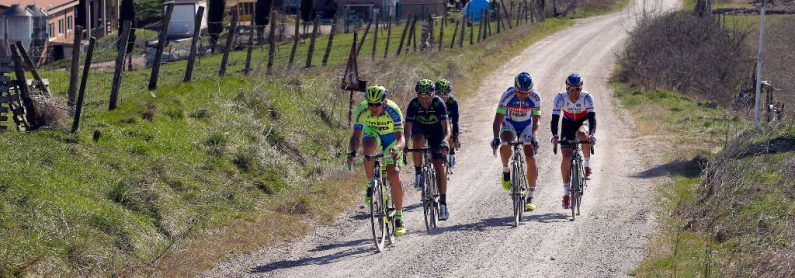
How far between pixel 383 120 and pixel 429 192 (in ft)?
4.15

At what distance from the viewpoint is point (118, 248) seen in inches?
445

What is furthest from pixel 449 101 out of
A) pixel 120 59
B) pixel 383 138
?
pixel 120 59

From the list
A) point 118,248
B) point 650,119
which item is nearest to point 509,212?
point 118,248

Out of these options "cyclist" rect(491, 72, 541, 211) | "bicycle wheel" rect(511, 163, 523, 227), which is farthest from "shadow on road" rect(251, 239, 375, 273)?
"cyclist" rect(491, 72, 541, 211)

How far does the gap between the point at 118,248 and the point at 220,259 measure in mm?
1127

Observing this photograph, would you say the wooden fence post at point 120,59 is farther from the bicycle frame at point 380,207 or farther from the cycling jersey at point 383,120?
the bicycle frame at point 380,207

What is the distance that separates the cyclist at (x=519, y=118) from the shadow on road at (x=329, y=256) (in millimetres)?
2447

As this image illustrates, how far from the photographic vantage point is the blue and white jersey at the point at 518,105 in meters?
14.0

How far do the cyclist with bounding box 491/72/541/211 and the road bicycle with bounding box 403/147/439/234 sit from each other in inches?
39.5

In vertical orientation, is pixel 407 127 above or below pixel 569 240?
above

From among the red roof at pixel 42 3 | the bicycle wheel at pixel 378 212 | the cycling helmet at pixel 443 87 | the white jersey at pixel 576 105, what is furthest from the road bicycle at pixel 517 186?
the red roof at pixel 42 3

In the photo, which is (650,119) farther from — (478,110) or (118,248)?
(118,248)

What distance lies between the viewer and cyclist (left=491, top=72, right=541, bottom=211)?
1389 cm

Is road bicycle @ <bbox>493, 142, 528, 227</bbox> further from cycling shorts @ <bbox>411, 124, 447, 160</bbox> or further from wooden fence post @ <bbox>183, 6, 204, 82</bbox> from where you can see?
wooden fence post @ <bbox>183, 6, 204, 82</bbox>
